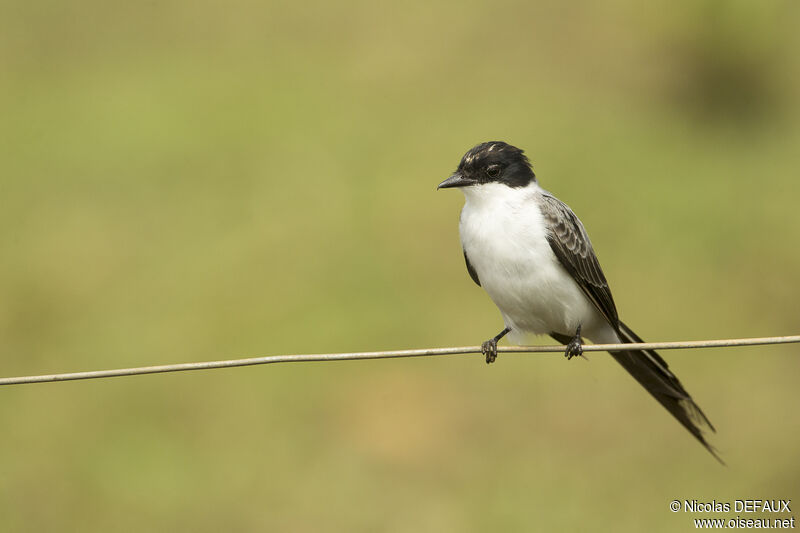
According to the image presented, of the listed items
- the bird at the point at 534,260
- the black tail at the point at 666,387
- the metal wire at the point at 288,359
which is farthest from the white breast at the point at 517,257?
the metal wire at the point at 288,359

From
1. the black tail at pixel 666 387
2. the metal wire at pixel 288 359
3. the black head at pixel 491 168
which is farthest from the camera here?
the black head at pixel 491 168

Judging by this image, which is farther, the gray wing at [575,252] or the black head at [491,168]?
the black head at [491,168]

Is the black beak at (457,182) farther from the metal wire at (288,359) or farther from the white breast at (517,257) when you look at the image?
the metal wire at (288,359)

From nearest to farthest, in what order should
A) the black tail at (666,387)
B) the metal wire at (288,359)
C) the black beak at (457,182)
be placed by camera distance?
the metal wire at (288,359)
the black tail at (666,387)
the black beak at (457,182)

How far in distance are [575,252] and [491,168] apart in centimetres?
73

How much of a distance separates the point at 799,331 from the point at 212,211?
8.09 meters

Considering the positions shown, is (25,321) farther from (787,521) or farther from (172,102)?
(787,521)

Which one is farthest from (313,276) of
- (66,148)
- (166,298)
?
(66,148)

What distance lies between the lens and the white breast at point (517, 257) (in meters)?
5.76

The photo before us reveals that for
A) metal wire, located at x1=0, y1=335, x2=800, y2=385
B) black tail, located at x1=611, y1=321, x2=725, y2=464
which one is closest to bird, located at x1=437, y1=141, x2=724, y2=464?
black tail, located at x1=611, y1=321, x2=725, y2=464

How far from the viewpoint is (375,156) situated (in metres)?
14.3

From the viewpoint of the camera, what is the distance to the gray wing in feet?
19.2

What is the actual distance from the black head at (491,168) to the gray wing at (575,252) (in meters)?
0.22

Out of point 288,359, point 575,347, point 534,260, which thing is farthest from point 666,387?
point 288,359
